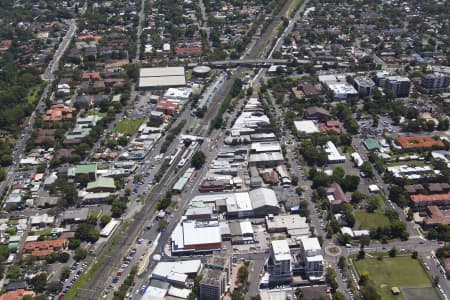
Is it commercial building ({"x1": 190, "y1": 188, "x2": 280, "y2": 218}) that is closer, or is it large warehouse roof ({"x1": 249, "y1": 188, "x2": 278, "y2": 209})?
commercial building ({"x1": 190, "y1": 188, "x2": 280, "y2": 218})

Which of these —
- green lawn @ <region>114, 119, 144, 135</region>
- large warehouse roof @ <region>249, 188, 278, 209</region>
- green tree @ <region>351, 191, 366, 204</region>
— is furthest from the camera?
green lawn @ <region>114, 119, 144, 135</region>

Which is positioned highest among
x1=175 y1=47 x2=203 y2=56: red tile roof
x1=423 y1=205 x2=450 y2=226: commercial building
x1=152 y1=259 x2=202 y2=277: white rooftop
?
x1=152 y1=259 x2=202 y2=277: white rooftop

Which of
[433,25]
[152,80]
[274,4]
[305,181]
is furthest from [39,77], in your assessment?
[433,25]

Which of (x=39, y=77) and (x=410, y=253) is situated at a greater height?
(x=410, y=253)

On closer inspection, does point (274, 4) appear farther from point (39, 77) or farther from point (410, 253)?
point (410, 253)

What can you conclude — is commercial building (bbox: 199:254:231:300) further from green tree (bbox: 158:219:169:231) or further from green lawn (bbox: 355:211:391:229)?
green lawn (bbox: 355:211:391:229)

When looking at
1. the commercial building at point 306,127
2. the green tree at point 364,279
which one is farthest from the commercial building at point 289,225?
the commercial building at point 306,127

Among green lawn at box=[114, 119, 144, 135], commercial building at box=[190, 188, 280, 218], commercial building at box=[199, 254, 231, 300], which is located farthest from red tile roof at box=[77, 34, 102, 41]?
commercial building at box=[199, 254, 231, 300]
